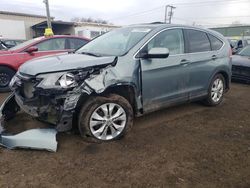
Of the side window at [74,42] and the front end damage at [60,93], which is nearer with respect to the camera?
the front end damage at [60,93]

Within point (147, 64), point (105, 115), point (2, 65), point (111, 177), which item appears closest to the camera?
point (111, 177)

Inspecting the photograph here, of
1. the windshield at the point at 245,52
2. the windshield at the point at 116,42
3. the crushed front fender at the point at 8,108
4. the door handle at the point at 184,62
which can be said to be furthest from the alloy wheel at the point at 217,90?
the windshield at the point at 245,52

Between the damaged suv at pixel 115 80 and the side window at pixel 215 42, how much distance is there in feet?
0.68

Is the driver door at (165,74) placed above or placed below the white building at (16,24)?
below

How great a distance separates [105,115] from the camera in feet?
12.7

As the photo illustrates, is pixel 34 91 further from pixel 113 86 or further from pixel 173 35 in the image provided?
pixel 173 35

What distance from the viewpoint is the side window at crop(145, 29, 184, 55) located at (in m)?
4.44

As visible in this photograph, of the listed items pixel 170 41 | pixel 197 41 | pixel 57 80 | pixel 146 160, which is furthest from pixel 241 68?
pixel 57 80

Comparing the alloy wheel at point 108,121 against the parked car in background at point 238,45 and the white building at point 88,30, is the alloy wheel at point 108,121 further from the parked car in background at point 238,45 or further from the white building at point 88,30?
the white building at point 88,30

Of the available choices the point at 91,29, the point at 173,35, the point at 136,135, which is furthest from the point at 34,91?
the point at 91,29

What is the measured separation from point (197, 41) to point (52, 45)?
4168 millimetres

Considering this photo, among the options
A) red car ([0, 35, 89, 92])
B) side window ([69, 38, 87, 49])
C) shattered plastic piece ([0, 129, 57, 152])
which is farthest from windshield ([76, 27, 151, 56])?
side window ([69, 38, 87, 49])

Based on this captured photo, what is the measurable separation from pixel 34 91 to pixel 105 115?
101 cm

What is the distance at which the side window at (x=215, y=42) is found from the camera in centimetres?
555
